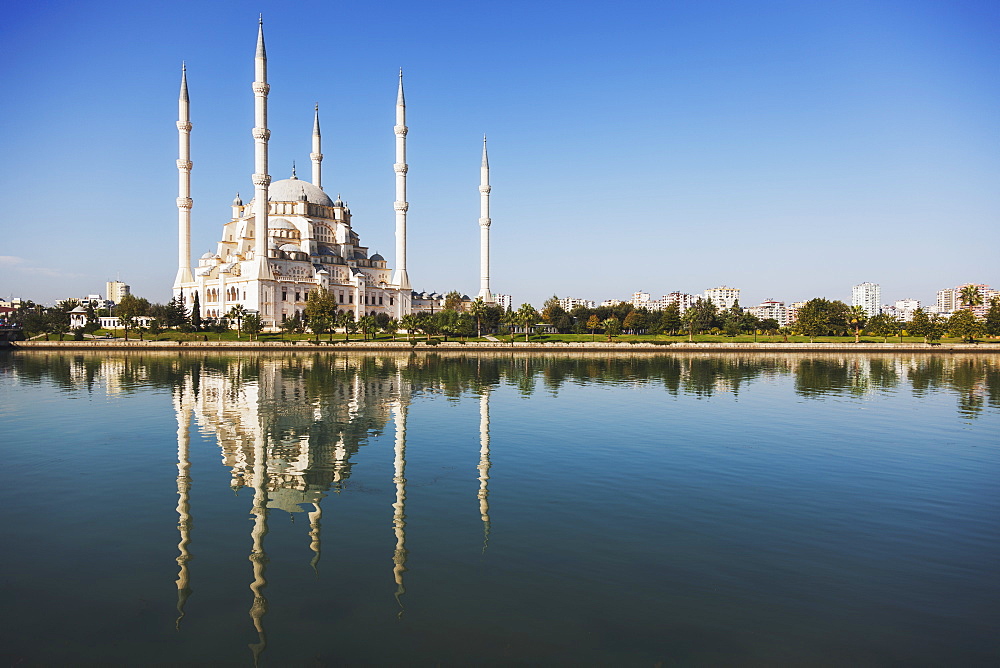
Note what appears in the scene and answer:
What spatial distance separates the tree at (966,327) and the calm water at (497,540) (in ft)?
256

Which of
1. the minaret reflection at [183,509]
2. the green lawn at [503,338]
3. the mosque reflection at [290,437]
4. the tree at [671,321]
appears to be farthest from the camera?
the tree at [671,321]

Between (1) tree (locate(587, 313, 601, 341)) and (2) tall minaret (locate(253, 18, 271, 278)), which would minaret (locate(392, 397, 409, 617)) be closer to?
(2) tall minaret (locate(253, 18, 271, 278))

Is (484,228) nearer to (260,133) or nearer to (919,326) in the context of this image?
(260,133)

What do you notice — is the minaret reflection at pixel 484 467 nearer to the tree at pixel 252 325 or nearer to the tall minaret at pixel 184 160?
the tree at pixel 252 325

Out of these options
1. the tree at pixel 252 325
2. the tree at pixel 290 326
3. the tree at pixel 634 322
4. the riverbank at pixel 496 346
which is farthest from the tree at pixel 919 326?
the tree at pixel 252 325

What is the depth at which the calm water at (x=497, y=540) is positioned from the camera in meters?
7.49

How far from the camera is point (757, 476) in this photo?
1505 centimetres

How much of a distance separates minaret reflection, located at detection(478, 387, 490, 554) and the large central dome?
89.8 meters

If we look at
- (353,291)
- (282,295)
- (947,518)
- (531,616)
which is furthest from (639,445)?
(353,291)

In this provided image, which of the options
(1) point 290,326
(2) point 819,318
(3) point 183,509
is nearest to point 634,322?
(2) point 819,318

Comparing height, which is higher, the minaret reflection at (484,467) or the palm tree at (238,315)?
the palm tree at (238,315)

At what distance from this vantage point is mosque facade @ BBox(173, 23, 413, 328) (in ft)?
294

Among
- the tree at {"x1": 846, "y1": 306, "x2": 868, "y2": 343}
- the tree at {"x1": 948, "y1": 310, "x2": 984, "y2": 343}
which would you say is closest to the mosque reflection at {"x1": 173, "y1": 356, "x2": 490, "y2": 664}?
the tree at {"x1": 846, "y1": 306, "x2": 868, "y2": 343}

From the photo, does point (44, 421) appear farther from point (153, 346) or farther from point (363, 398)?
point (153, 346)
